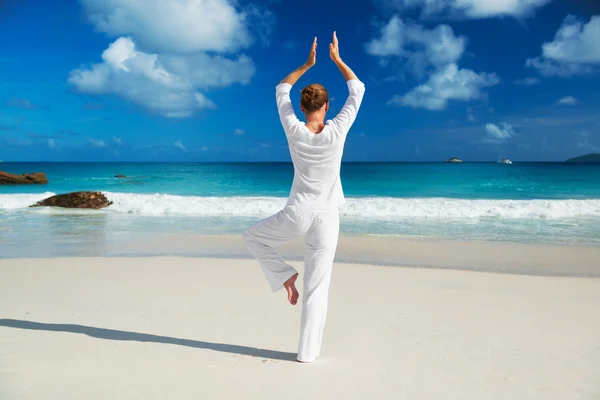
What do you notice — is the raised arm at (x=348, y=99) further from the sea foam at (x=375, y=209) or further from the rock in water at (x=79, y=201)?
the rock in water at (x=79, y=201)

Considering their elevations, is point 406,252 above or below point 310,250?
below

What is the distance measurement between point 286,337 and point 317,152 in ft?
6.02

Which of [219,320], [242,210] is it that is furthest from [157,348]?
[242,210]

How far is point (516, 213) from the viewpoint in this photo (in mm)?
16516

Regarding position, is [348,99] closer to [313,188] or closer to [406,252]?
[313,188]

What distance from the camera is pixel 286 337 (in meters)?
4.52


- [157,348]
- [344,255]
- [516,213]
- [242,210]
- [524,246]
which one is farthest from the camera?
[242,210]

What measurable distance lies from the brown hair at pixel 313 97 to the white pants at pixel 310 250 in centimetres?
76

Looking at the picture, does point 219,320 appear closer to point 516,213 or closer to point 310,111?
point 310,111

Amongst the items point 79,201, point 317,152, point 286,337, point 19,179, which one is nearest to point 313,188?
point 317,152

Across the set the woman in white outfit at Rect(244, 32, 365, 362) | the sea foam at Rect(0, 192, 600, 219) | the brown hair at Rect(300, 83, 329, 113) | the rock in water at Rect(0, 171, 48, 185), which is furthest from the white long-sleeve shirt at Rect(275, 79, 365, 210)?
the rock in water at Rect(0, 171, 48, 185)

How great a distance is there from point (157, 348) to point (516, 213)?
1493 cm

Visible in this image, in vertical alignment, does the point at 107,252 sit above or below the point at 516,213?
below

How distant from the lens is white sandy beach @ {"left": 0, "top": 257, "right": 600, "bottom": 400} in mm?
3453
